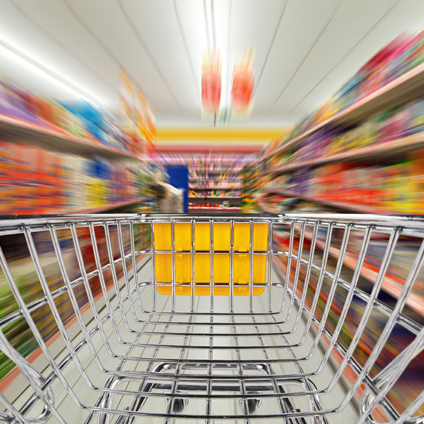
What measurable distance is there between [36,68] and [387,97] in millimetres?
3526

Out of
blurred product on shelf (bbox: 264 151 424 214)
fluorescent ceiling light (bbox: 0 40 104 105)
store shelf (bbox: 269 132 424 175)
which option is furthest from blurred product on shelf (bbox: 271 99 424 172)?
fluorescent ceiling light (bbox: 0 40 104 105)

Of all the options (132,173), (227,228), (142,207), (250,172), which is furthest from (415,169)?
(250,172)

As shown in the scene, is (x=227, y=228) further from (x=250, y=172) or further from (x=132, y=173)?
(x=250, y=172)

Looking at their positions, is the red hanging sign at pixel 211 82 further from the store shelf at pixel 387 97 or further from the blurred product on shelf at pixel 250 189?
the blurred product on shelf at pixel 250 189

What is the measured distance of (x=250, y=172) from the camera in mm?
6602

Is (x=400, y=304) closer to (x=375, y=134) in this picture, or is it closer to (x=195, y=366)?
(x=195, y=366)

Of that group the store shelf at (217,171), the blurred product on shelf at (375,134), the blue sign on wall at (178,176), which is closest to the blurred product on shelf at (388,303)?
the blurred product on shelf at (375,134)

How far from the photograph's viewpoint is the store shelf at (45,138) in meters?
1.09

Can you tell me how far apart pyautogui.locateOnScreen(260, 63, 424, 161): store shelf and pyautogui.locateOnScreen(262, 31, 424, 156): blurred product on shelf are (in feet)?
0.14

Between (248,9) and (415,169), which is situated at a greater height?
(248,9)

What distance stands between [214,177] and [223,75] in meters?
3.93

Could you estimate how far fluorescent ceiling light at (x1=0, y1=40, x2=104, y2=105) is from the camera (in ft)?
7.38

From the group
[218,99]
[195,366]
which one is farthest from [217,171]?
[195,366]

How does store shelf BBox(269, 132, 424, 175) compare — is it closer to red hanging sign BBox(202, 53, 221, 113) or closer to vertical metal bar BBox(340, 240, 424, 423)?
vertical metal bar BBox(340, 240, 424, 423)
